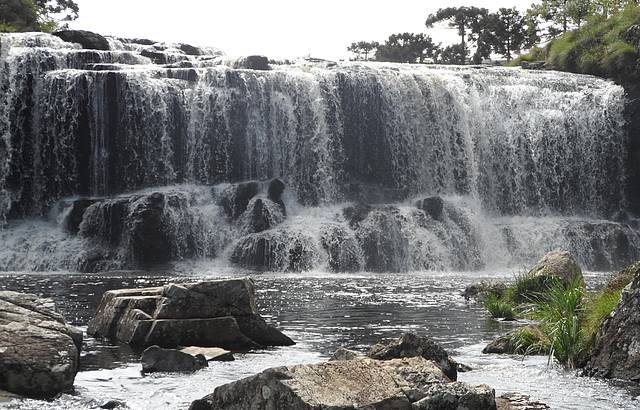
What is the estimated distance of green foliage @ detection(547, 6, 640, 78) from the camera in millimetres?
45031

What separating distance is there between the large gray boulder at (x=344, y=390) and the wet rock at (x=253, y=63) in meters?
34.9

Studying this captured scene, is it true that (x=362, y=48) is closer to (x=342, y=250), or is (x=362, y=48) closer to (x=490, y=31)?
(x=490, y=31)

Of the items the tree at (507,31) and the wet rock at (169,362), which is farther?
the tree at (507,31)

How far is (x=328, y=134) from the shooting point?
129ft

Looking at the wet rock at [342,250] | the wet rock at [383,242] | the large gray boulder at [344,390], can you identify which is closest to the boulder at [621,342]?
the large gray boulder at [344,390]

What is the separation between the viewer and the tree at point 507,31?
7275 cm

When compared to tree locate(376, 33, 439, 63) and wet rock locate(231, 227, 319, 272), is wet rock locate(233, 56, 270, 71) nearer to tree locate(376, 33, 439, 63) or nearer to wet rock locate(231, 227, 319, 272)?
wet rock locate(231, 227, 319, 272)

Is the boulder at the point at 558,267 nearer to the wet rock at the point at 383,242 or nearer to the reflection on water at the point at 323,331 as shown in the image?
the reflection on water at the point at 323,331

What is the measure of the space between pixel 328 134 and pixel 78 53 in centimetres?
1175

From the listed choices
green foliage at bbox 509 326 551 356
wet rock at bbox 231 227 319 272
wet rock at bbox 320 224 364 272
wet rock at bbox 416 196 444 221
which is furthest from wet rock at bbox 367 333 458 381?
wet rock at bbox 416 196 444 221

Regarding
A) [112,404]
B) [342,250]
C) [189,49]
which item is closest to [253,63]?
[189,49]

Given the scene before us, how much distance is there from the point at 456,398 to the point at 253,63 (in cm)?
3599

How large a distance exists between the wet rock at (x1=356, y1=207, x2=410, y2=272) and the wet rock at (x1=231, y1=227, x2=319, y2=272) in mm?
2143

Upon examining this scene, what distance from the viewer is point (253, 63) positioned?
42.1 meters
